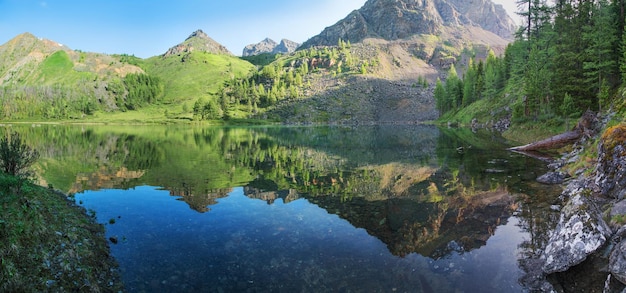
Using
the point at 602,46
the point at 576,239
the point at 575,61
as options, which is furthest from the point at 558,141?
the point at 576,239

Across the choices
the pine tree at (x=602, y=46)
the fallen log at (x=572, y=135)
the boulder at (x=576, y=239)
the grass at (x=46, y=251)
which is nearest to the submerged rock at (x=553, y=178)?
the fallen log at (x=572, y=135)

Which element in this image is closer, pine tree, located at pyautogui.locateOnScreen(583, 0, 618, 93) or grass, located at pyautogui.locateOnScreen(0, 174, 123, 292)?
grass, located at pyautogui.locateOnScreen(0, 174, 123, 292)

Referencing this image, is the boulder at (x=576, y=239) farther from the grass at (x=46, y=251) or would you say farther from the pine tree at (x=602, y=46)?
the pine tree at (x=602, y=46)

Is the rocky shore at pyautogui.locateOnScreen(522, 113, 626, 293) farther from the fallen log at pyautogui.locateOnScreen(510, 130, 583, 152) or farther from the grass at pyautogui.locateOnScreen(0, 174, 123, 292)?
the fallen log at pyautogui.locateOnScreen(510, 130, 583, 152)

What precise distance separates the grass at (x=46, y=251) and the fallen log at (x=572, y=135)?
46.7 m

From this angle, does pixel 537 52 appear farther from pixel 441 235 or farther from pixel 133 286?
pixel 133 286

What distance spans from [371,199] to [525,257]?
1218cm

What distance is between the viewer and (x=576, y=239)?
42.0 ft

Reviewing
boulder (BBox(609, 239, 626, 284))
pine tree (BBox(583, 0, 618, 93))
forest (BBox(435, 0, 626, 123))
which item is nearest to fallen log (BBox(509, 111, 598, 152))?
forest (BBox(435, 0, 626, 123))

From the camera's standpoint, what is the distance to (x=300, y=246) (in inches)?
680

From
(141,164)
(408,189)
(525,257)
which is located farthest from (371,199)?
(141,164)

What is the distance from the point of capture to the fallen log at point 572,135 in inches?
1549

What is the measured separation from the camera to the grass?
10312mm

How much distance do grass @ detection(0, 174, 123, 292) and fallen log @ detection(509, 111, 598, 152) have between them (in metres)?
46.7
